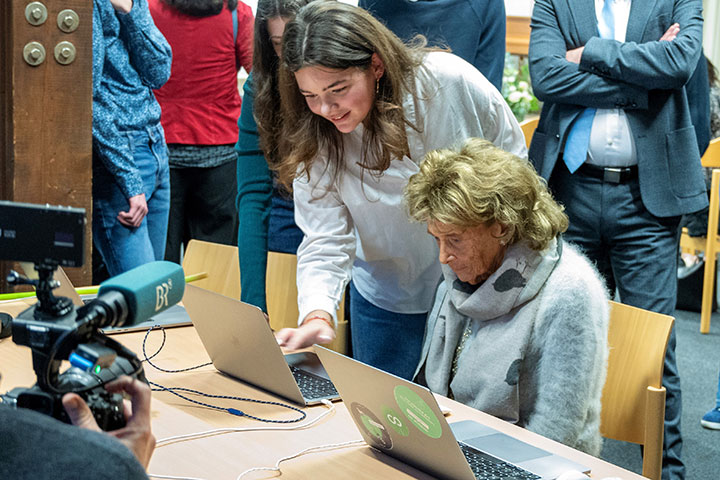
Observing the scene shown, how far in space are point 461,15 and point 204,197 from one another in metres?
1.58

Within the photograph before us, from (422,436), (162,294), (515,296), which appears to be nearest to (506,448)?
(422,436)

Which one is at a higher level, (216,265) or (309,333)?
(309,333)

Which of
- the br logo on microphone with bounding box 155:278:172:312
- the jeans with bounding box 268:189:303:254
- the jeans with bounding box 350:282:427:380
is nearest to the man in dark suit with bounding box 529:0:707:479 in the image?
the jeans with bounding box 350:282:427:380

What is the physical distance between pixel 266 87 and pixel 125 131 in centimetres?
84

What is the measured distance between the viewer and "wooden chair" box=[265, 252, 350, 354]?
2.43 meters

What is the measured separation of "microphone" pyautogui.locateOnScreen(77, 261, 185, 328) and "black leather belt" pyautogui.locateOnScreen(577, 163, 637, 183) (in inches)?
72.8

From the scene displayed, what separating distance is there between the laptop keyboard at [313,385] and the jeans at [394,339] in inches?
19.8

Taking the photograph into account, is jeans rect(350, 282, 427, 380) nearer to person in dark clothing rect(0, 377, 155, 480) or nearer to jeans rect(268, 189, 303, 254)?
jeans rect(268, 189, 303, 254)

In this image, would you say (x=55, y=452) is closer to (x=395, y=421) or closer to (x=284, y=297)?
(x=395, y=421)

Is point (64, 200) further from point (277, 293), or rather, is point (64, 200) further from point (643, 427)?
point (643, 427)

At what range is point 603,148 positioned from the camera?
2.53 meters

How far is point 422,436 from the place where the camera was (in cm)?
121

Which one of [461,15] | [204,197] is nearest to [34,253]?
[461,15]

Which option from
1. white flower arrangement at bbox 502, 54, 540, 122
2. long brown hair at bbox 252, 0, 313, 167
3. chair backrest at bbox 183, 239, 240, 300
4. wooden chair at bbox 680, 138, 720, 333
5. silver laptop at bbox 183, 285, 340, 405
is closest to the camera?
silver laptop at bbox 183, 285, 340, 405
